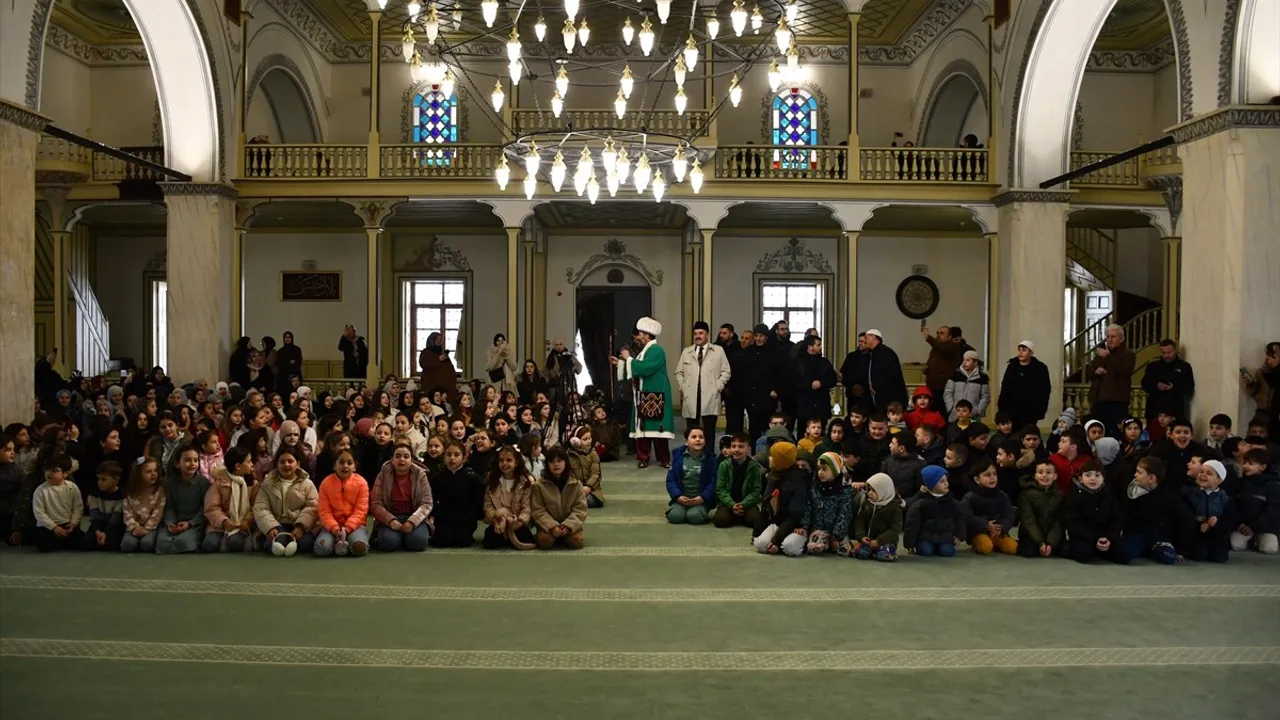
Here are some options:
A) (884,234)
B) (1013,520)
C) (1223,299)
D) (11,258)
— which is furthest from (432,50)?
(884,234)

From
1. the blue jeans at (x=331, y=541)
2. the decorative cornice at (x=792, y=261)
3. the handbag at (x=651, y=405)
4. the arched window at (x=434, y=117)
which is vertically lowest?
the blue jeans at (x=331, y=541)

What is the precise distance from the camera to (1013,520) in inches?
278

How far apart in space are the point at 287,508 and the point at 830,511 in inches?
136

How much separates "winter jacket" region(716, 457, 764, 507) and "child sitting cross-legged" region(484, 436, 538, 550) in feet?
4.73

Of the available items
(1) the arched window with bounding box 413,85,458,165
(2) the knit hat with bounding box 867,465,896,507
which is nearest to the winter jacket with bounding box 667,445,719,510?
(2) the knit hat with bounding box 867,465,896,507

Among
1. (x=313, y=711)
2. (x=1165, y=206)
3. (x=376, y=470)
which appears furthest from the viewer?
(x=1165, y=206)

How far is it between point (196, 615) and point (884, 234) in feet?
51.0

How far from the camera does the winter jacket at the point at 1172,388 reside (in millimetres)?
9602

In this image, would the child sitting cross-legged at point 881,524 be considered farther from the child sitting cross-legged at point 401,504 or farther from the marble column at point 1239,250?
the marble column at point 1239,250

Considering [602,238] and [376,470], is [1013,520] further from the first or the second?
[602,238]

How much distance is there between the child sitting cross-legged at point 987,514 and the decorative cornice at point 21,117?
8498 millimetres

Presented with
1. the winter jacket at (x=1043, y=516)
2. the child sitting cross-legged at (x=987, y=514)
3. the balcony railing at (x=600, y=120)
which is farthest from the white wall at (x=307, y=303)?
the winter jacket at (x=1043, y=516)

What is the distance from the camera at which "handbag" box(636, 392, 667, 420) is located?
34.2 ft

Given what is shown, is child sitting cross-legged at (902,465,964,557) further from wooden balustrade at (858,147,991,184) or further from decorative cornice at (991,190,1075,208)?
wooden balustrade at (858,147,991,184)
